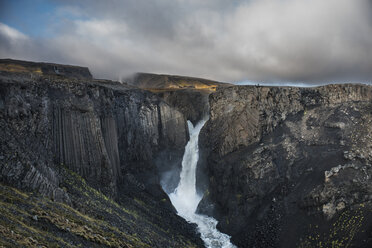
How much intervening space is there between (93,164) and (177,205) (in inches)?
795

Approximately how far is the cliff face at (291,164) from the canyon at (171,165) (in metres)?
0.14

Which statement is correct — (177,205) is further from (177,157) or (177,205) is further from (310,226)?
(310,226)

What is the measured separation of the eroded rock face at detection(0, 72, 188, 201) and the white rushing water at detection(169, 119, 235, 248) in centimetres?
505

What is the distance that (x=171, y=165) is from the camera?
161 feet

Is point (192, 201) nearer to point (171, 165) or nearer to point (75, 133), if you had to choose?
point (171, 165)

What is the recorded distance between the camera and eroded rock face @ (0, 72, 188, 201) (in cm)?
1869

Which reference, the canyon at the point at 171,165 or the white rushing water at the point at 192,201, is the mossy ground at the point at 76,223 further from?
the white rushing water at the point at 192,201

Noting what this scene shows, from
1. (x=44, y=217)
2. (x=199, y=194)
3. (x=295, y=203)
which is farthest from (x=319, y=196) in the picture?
(x=44, y=217)

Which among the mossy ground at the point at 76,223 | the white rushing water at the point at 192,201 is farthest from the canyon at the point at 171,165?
the white rushing water at the point at 192,201

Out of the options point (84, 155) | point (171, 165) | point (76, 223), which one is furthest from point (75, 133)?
point (171, 165)

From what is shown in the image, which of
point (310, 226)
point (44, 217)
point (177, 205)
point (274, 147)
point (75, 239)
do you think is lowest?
point (177, 205)

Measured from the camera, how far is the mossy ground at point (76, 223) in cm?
1236

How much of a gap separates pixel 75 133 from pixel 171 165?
2462cm

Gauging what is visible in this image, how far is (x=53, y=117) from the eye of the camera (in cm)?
2559
